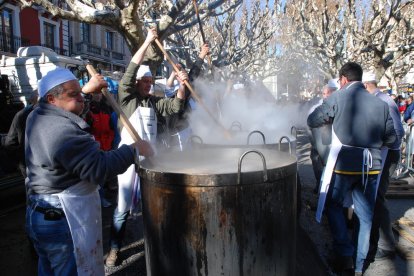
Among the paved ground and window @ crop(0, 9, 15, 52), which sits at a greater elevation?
window @ crop(0, 9, 15, 52)

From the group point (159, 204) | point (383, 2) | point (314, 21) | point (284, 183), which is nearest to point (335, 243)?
point (284, 183)

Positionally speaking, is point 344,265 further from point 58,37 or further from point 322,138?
point 58,37

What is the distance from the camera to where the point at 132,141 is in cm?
343

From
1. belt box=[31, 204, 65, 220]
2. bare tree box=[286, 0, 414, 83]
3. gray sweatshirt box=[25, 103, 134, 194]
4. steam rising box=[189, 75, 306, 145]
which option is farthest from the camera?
bare tree box=[286, 0, 414, 83]

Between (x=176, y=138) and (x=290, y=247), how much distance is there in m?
2.54

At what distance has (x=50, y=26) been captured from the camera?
26375mm

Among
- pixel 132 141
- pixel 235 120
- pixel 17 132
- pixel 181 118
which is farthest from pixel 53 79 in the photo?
pixel 235 120

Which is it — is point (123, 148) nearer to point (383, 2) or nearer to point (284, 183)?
point (284, 183)

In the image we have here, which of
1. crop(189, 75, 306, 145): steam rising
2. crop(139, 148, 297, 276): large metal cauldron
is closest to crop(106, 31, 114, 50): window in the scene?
crop(189, 75, 306, 145): steam rising

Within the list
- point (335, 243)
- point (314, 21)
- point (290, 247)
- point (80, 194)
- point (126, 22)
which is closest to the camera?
point (80, 194)

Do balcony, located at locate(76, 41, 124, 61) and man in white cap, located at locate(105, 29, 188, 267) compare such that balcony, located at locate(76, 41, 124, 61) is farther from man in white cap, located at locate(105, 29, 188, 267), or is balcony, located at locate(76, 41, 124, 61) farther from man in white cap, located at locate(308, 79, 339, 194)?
man in white cap, located at locate(105, 29, 188, 267)

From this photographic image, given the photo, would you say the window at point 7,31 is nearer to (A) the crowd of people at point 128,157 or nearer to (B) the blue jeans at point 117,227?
(A) the crowd of people at point 128,157

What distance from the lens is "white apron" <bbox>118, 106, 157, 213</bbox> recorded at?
3.44 meters

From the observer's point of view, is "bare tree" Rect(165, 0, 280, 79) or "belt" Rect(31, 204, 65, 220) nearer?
"belt" Rect(31, 204, 65, 220)
